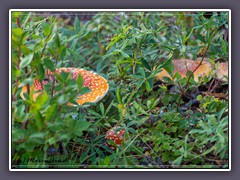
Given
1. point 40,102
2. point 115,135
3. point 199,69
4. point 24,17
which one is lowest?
point 115,135

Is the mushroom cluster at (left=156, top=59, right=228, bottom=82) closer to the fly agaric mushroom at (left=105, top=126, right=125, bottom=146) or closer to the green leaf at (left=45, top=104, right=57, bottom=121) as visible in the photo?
the fly agaric mushroom at (left=105, top=126, right=125, bottom=146)

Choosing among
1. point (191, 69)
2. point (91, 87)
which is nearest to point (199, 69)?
point (191, 69)

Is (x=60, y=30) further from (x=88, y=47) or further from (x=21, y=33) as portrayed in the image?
(x=21, y=33)

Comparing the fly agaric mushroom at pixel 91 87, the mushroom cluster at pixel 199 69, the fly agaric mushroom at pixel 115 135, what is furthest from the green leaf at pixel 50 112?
the mushroom cluster at pixel 199 69

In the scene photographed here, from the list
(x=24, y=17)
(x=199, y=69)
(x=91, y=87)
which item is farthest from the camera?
(x=199, y=69)

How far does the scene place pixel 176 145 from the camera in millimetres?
1764

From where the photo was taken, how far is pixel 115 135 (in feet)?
5.98

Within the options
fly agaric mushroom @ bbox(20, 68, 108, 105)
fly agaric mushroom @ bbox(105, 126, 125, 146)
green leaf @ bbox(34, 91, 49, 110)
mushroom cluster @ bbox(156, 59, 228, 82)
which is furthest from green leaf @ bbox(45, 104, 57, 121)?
mushroom cluster @ bbox(156, 59, 228, 82)

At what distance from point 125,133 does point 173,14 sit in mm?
1114

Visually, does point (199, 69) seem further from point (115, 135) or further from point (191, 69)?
point (115, 135)

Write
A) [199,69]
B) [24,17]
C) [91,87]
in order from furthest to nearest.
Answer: [199,69]
[91,87]
[24,17]

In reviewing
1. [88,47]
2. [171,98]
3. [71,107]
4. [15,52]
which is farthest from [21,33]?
[88,47]

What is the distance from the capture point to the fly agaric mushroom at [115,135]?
1813 mm

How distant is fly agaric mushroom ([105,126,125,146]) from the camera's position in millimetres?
1813
